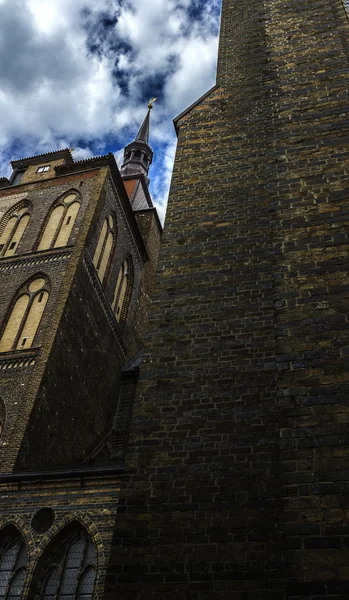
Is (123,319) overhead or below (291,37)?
overhead

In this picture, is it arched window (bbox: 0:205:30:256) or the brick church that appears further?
arched window (bbox: 0:205:30:256)

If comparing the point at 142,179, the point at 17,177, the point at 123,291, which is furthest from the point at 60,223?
the point at 142,179

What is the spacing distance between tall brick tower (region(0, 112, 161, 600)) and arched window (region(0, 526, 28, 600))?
19 mm

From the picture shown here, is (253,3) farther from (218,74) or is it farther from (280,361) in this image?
(280,361)

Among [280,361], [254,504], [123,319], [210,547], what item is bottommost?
[210,547]

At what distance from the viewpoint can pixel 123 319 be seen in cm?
1925

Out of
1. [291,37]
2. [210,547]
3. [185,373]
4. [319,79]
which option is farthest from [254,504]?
[291,37]

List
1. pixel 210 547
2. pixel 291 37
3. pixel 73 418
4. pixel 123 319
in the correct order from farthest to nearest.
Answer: pixel 123 319 < pixel 73 418 < pixel 291 37 < pixel 210 547

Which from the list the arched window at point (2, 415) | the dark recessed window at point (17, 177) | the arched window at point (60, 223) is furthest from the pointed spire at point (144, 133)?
the arched window at point (2, 415)

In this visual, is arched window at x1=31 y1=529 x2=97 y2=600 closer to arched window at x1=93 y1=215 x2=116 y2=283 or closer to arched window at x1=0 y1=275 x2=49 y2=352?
arched window at x1=0 y1=275 x2=49 y2=352

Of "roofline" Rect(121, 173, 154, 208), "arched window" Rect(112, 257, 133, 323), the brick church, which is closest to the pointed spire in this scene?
"roofline" Rect(121, 173, 154, 208)

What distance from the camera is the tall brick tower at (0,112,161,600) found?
895 cm

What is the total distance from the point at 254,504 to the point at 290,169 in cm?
417

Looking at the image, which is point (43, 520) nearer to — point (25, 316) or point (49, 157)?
point (25, 316)
